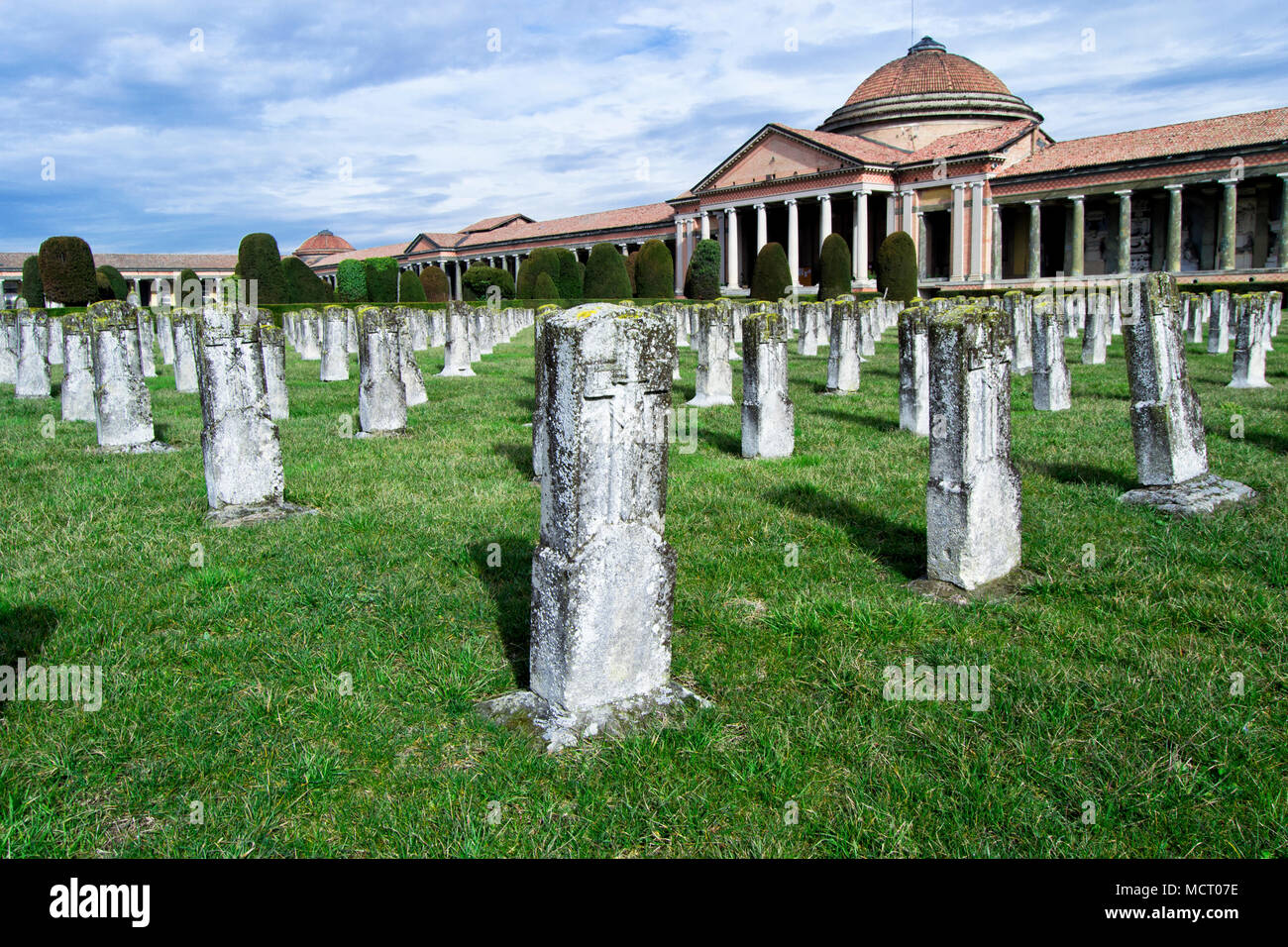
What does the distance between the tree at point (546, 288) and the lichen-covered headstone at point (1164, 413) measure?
3586 cm

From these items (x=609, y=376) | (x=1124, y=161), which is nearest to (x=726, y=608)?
(x=609, y=376)

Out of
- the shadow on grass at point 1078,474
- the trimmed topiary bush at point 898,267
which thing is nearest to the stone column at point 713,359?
the shadow on grass at point 1078,474

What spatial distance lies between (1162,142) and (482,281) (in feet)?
109

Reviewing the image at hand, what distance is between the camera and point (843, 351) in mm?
12711

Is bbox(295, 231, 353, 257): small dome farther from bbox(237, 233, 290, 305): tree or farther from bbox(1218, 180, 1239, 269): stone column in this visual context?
bbox(1218, 180, 1239, 269): stone column

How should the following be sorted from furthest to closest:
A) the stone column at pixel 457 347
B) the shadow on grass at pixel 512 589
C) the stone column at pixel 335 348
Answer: the stone column at pixel 457 347
the stone column at pixel 335 348
the shadow on grass at pixel 512 589

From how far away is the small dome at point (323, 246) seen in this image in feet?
360

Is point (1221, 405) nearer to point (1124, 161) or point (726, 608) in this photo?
point (726, 608)

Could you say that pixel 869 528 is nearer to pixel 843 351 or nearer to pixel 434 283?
pixel 843 351

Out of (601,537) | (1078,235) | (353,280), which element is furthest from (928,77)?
(601,537)

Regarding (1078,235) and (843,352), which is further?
(1078,235)

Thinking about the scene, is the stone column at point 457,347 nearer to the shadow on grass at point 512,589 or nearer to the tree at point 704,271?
the shadow on grass at point 512,589

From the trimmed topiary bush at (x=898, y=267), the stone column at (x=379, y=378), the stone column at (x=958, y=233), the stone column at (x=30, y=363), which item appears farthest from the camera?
the stone column at (x=958, y=233)

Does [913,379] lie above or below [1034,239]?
below
